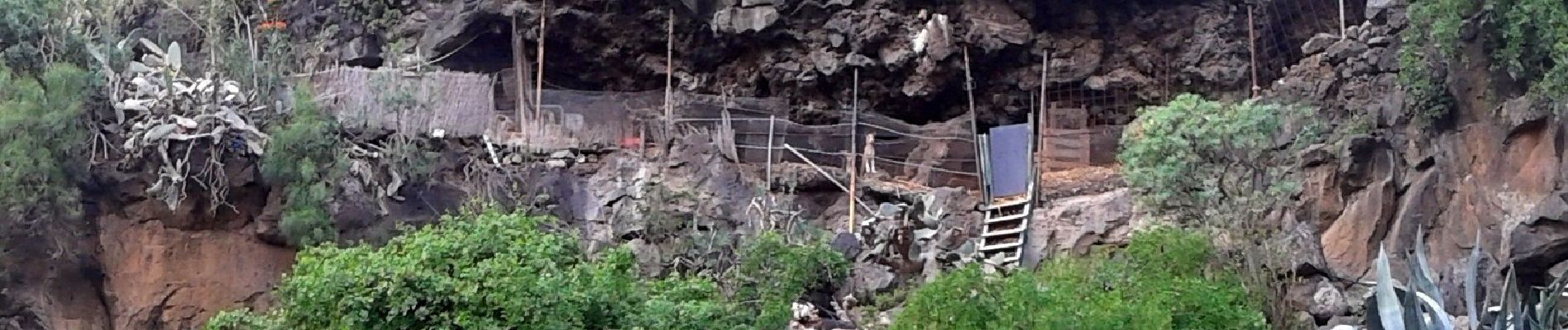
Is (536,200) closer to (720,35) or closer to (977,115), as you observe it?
Result: (720,35)

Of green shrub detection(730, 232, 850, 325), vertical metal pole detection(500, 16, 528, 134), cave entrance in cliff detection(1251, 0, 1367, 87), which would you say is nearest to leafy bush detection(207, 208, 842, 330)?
green shrub detection(730, 232, 850, 325)

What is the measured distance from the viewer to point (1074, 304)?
21.3 feet

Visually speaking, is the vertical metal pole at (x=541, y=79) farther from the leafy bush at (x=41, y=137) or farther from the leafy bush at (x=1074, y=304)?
the leafy bush at (x=1074, y=304)

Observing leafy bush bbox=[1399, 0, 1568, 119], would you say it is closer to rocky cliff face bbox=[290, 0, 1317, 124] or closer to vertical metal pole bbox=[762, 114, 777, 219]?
rocky cliff face bbox=[290, 0, 1317, 124]

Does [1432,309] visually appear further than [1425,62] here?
No

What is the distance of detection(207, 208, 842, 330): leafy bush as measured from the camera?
20.3 ft

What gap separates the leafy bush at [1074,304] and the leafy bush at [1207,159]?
269cm

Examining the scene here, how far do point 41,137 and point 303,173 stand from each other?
2.03 metres

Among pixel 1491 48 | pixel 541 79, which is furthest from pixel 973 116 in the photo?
pixel 1491 48

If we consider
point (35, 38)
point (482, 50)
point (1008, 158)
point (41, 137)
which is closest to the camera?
point (41, 137)

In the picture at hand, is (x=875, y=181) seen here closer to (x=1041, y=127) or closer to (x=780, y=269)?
(x=1041, y=127)

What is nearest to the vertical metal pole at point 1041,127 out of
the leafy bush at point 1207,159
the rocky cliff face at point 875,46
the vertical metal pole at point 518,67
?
the rocky cliff face at point 875,46

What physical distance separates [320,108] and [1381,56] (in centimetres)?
943

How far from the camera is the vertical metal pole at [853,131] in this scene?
45.2ft
